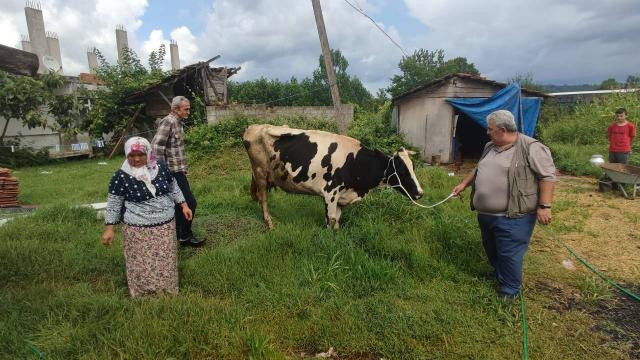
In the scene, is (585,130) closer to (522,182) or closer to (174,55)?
(522,182)

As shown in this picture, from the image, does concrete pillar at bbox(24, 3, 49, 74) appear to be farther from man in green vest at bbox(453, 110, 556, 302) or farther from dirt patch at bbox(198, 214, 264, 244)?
man in green vest at bbox(453, 110, 556, 302)

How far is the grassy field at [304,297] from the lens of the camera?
8.54ft

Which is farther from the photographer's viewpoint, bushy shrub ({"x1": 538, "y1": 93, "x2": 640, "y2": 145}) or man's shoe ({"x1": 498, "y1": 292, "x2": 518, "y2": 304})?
bushy shrub ({"x1": 538, "y1": 93, "x2": 640, "y2": 145})

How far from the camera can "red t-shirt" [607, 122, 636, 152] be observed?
756 cm

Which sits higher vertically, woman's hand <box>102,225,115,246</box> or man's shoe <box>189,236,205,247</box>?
woman's hand <box>102,225,115,246</box>

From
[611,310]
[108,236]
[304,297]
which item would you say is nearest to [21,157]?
[108,236]

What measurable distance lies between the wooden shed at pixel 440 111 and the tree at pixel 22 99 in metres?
13.6

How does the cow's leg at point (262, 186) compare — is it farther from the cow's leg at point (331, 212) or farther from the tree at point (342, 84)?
the tree at point (342, 84)

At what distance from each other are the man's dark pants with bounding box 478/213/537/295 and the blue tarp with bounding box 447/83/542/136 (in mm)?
8130

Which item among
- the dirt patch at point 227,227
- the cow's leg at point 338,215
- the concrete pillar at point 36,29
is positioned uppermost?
the concrete pillar at point 36,29

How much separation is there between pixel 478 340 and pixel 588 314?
118cm

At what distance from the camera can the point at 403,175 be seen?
4746 millimetres

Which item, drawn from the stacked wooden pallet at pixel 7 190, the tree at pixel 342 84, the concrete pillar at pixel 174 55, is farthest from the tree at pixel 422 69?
the stacked wooden pallet at pixel 7 190

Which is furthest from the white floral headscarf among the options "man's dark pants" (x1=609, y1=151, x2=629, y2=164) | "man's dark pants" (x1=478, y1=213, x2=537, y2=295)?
"man's dark pants" (x1=609, y1=151, x2=629, y2=164)
